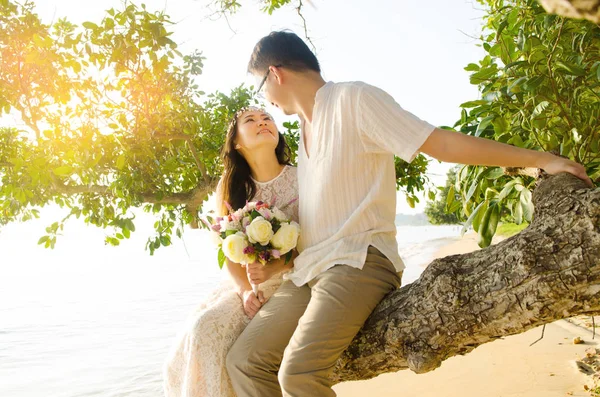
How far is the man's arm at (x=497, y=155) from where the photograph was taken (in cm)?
161

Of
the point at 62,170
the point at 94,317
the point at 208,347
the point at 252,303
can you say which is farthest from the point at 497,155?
the point at 94,317

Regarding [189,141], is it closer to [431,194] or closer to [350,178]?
[431,194]

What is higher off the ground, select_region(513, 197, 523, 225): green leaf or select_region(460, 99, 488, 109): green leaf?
select_region(460, 99, 488, 109): green leaf

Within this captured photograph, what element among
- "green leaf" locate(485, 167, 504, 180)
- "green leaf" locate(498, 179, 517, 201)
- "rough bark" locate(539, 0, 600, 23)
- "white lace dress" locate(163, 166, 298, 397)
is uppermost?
"rough bark" locate(539, 0, 600, 23)

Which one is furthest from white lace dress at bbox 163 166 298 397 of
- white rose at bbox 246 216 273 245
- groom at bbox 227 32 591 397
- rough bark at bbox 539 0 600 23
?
rough bark at bbox 539 0 600 23

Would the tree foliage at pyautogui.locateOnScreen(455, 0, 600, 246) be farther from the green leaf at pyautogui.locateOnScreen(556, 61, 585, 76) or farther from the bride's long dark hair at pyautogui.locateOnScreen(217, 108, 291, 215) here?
the bride's long dark hair at pyautogui.locateOnScreen(217, 108, 291, 215)

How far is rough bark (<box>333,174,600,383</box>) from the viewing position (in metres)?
1.40

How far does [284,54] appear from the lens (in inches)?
80.1

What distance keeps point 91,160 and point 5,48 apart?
4.25 ft

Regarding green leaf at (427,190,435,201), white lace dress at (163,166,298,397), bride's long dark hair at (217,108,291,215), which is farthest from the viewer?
green leaf at (427,190,435,201)

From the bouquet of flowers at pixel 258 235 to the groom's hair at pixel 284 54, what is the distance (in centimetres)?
60

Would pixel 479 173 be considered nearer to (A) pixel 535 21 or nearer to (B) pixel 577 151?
(B) pixel 577 151

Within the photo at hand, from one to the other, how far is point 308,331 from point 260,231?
52 centimetres

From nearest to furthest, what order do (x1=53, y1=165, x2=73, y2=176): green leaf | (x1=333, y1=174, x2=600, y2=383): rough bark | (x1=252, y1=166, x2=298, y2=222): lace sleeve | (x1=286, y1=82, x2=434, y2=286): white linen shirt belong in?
1. (x1=333, y1=174, x2=600, y2=383): rough bark
2. (x1=286, y1=82, x2=434, y2=286): white linen shirt
3. (x1=252, y1=166, x2=298, y2=222): lace sleeve
4. (x1=53, y1=165, x2=73, y2=176): green leaf
